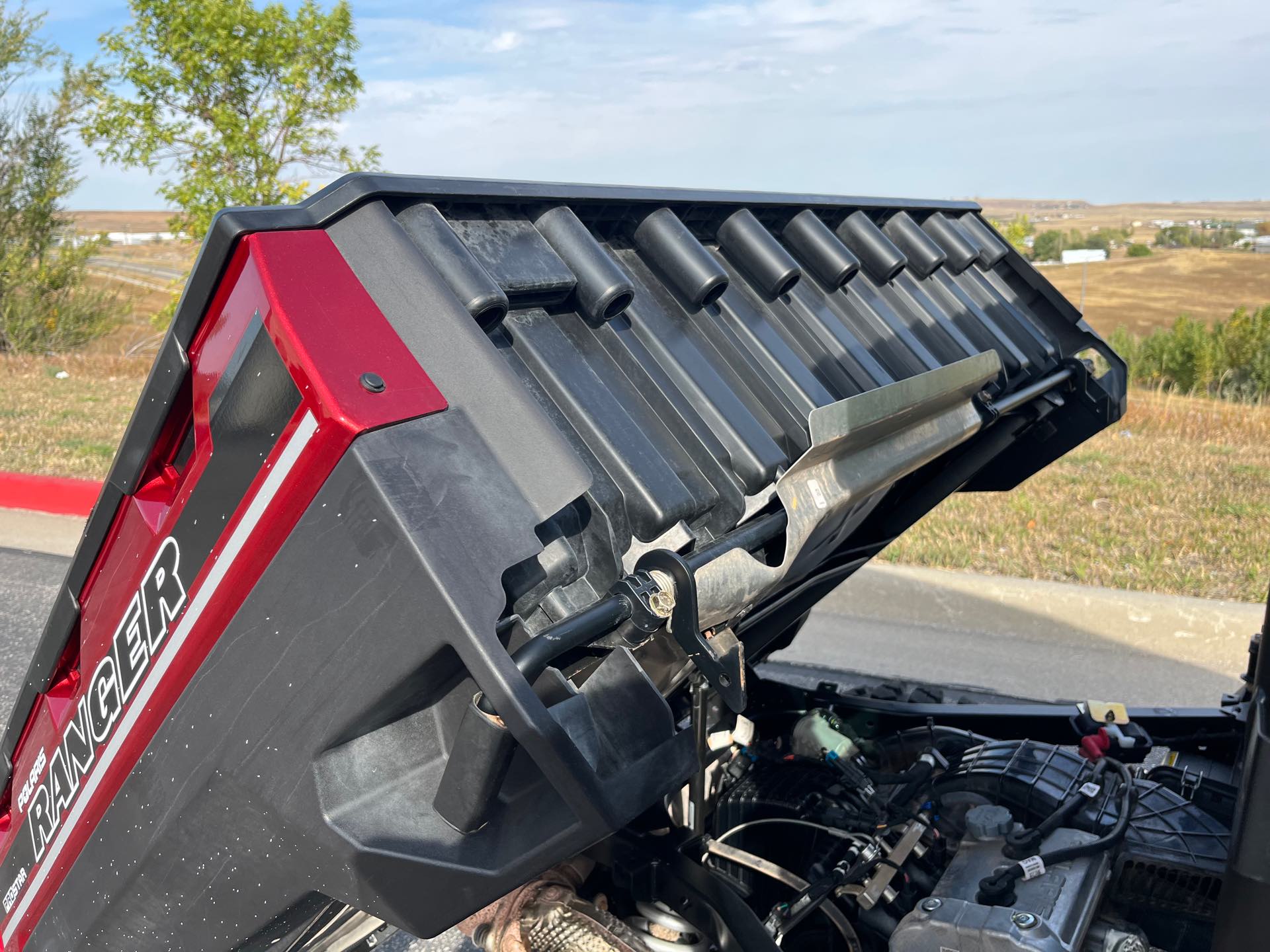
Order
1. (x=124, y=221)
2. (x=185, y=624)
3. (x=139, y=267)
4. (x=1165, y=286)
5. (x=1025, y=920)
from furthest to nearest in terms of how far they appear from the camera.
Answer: (x=124, y=221)
(x=1165, y=286)
(x=139, y=267)
(x=1025, y=920)
(x=185, y=624)

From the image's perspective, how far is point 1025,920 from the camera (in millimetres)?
1832

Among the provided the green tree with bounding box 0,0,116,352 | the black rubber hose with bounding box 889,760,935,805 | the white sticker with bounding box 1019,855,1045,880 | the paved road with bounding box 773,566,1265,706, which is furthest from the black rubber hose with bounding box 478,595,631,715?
the green tree with bounding box 0,0,116,352

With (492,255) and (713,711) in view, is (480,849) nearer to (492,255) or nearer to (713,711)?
(492,255)

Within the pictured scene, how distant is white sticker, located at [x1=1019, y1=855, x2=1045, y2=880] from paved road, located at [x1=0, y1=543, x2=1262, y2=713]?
2939 millimetres

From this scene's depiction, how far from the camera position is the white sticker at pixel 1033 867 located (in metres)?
2.02

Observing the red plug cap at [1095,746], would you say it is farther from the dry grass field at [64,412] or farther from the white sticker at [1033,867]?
the dry grass field at [64,412]

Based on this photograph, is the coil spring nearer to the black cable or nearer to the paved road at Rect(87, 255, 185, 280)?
the black cable

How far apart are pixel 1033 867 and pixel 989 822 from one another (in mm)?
176

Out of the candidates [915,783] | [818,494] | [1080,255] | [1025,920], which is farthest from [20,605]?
[1080,255]

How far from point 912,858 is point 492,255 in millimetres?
1542

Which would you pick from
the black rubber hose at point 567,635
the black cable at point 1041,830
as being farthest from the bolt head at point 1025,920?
the black rubber hose at point 567,635

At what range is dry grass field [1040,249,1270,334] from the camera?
2186 inches

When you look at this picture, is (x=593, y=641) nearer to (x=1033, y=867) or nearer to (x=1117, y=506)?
(x=1033, y=867)

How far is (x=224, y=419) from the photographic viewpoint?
60.6 inches
